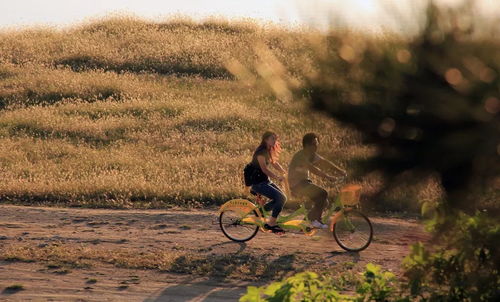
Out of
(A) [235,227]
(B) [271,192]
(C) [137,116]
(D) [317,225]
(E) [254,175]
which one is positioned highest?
(C) [137,116]

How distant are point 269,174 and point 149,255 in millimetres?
2135

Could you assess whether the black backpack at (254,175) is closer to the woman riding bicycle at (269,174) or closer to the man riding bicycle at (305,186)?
the woman riding bicycle at (269,174)

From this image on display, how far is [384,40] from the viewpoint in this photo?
5055 millimetres

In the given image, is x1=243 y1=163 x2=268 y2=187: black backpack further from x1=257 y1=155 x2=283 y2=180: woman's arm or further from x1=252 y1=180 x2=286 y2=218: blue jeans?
x1=257 y1=155 x2=283 y2=180: woman's arm

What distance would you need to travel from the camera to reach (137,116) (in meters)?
29.8

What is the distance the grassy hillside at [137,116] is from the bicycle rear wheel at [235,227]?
10.1ft

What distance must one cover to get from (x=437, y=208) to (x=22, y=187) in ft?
46.1

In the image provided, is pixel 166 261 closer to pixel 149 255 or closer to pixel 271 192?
pixel 149 255

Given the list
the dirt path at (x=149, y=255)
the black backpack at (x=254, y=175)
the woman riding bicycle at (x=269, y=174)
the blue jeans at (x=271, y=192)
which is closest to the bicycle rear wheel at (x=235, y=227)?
the dirt path at (x=149, y=255)

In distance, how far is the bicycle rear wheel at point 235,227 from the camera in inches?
575

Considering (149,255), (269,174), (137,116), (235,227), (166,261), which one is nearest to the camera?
(166,261)

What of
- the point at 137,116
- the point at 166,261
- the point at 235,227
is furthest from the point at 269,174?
the point at 137,116

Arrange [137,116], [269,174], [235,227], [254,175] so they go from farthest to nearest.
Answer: [137,116], [235,227], [254,175], [269,174]

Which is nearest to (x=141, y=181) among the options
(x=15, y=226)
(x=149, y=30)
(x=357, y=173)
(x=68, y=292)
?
(x=15, y=226)
